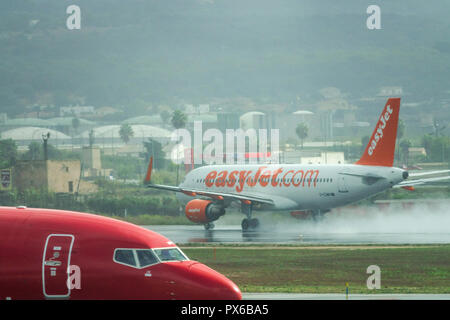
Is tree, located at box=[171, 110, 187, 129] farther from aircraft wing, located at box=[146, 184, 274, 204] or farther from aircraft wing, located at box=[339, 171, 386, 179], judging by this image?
aircraft wing, located at box=[339, 171, 386, 179]

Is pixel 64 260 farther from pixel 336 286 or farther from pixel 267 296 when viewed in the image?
pixel 336 286

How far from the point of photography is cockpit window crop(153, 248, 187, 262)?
16.6 metres

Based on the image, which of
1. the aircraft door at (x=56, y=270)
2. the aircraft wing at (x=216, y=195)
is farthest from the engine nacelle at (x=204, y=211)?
the aircraft door at (x=56, y=270)

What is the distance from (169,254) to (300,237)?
115 ft

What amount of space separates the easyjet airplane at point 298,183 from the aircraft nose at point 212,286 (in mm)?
40364

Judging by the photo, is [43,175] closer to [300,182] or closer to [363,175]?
[300,182]

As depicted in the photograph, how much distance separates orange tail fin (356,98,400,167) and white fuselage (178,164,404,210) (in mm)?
615

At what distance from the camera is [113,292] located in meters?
16.0

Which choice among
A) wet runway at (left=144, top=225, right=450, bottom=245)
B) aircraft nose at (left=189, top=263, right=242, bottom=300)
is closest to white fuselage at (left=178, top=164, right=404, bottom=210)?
wet runway at (left=144, top=225, right=450, bottom=245)

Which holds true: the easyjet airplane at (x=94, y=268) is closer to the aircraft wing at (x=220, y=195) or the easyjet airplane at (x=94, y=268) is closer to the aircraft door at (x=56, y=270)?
the aircraft door at (x=56, y=270)

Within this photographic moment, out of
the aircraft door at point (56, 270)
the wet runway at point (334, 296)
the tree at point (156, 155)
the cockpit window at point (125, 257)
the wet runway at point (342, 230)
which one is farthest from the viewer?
the tree at point (156, 155)

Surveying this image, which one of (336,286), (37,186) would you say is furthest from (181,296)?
(37,186)

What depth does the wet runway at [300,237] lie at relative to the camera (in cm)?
4825
